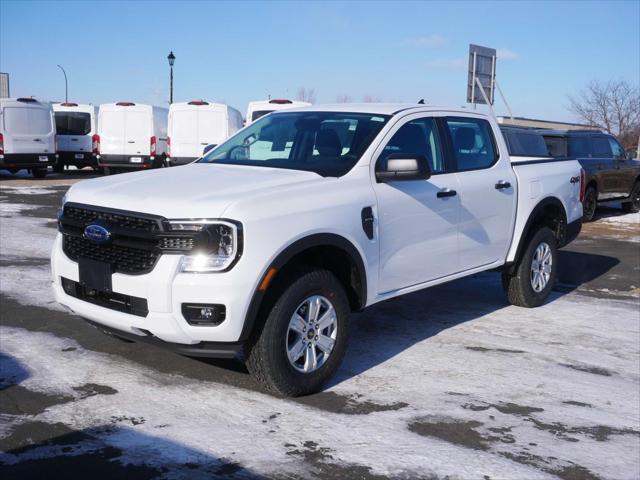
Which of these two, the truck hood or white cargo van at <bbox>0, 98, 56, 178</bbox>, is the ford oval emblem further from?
white cargo van at <bbox>0, 98, 56, 178</bbox>

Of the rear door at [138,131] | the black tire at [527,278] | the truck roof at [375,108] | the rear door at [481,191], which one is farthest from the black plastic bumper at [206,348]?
the rear door at [138,131]

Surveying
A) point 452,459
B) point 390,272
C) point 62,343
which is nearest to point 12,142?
point 62,343

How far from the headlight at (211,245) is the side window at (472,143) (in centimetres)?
258

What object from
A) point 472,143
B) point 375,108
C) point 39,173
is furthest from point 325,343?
point 39,173

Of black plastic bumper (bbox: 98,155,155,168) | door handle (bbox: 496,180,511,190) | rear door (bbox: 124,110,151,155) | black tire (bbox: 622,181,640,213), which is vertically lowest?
black tire (bbox: 622,181,640,213)

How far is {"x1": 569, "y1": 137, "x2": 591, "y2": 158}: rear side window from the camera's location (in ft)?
47.8

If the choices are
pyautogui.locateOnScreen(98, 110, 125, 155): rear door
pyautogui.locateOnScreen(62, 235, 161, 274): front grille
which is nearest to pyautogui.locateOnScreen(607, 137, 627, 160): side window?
pyautogui.locateOnScreen(62, 235, 161, 274): front grille

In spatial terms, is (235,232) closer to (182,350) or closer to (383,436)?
(182,350)

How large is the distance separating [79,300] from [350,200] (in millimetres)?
1872

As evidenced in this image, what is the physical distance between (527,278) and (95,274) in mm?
4311

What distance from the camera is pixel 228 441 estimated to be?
3828 mm

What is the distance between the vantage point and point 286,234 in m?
4.28

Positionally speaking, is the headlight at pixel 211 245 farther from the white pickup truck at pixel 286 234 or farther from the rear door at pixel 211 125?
the rear door at pixel 211 125

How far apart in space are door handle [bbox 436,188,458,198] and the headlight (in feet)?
6.80
